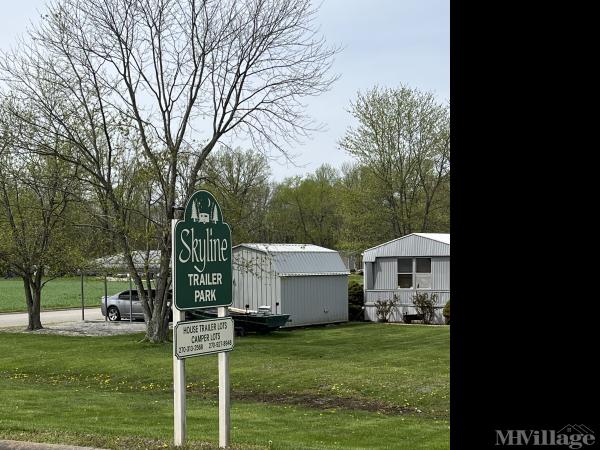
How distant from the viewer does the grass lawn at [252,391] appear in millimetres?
9891

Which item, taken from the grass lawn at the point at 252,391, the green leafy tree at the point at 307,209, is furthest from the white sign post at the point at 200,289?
the green leafy tree at the point at 307,209

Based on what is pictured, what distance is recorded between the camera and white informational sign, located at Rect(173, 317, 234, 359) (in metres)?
7.64

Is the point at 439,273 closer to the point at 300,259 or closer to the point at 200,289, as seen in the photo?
the point at 300,259

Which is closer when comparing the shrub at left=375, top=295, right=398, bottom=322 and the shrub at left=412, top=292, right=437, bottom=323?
the shrub at left=412, top=292, right=437, bottom=323

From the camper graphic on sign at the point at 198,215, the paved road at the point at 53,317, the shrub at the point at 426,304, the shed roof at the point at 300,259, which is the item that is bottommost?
the paved road at the point at 53,317

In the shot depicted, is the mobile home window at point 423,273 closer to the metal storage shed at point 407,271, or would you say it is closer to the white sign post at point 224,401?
the metal storage shed at point 407,271

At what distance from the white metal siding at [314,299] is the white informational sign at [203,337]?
21.8 meters

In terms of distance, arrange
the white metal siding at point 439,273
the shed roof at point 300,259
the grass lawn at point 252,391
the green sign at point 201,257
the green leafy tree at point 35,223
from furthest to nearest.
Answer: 1. the white metal siding at point 439,273
2. the shed roof at point 300,259
3. the green leafy tree at point 35,223
4. the grass lawn at point 252,391
5. the green sign at point 201,257

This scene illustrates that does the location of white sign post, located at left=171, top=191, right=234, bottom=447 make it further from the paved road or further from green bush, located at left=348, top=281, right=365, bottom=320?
the paved road

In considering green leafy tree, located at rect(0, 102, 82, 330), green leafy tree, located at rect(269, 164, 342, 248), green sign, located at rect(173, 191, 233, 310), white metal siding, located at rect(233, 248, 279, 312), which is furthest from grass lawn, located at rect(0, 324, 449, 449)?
green leafy tree, located at rect(269, 164, 342, 248)

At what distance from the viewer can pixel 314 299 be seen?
3134 cm
